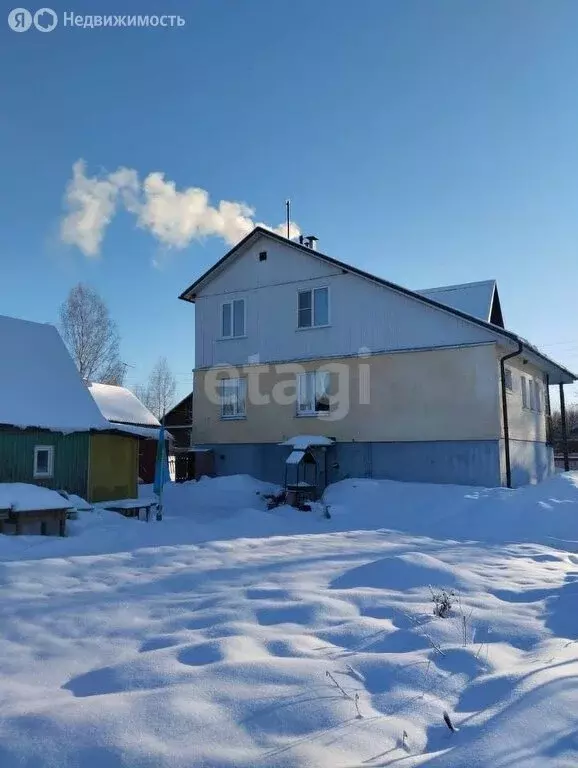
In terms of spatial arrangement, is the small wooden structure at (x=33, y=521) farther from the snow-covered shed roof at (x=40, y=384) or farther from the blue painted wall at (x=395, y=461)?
the blue painted wall at (x=395, y=461)

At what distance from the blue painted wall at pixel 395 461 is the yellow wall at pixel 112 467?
195 inches

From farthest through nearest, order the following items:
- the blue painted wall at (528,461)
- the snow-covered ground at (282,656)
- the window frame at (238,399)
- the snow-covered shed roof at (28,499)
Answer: the window frame at (238,399) → the blue painted wall at (528,461) → the snow-covered shed roof at (28,499) → the snow-covered ground at (282,656)

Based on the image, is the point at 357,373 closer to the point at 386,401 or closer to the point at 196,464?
the point at 386,401

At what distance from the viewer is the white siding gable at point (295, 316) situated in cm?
1884

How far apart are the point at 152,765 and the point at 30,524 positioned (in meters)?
9.37

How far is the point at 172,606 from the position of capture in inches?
251

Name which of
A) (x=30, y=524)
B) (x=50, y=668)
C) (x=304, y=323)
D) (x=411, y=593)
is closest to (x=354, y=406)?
(x=304, y=323)

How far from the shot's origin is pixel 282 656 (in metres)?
4.72

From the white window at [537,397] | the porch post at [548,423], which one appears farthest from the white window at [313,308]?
the porch post at [548,423]

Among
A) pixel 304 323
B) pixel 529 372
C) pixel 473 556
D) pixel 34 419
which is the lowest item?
pixel 473 556

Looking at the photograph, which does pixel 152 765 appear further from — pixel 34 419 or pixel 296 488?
pixel 296 488

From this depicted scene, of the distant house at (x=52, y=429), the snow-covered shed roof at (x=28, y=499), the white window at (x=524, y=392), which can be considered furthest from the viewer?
the white window at (x=524, y=392)

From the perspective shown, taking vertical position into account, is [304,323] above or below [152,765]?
above

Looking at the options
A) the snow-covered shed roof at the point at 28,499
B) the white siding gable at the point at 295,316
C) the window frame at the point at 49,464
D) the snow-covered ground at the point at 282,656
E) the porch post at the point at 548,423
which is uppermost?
the white siding gable at the point at 295,316
